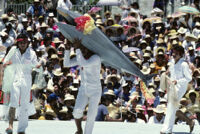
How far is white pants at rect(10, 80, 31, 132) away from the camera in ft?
40.1

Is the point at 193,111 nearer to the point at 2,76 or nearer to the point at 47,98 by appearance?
the point at 47,98

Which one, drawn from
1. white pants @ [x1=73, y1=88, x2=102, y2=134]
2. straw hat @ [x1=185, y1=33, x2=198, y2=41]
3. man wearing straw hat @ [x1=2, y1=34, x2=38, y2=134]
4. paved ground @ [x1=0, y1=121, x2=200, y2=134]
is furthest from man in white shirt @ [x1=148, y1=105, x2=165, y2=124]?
white pants @ [x1=73, y1=88, x2=102, y2=134]

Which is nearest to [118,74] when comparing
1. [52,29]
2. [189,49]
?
[189,49]

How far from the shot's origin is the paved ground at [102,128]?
13641 millimetres

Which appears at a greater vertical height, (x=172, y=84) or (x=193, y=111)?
(x=172, y=84)

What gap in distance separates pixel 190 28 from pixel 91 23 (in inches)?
390

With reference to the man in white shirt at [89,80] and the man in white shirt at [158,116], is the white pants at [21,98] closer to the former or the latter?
the man in white shirt at [89,80]

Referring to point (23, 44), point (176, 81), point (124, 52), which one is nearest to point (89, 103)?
point (23, 44)

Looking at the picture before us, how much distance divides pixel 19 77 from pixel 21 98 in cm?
40

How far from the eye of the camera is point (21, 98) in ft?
40.2

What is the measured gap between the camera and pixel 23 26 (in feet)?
70.9

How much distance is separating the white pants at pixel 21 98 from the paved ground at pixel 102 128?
3.13 ft

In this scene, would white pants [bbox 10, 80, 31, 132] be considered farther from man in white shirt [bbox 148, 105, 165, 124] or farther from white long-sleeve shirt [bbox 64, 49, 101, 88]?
man in white shirt [bbox 148, 105, 165, 124]

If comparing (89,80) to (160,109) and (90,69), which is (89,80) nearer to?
(90,69)
